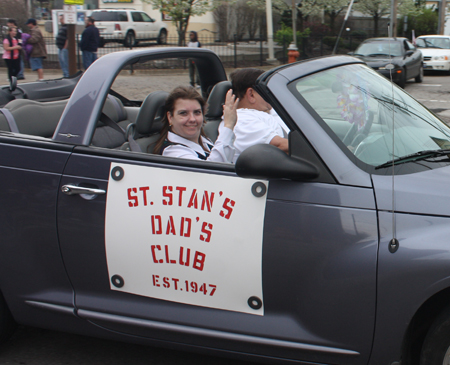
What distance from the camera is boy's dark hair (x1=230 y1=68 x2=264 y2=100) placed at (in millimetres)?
3340

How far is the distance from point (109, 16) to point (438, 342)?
27.0 metres

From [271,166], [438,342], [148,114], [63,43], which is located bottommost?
[438,342]

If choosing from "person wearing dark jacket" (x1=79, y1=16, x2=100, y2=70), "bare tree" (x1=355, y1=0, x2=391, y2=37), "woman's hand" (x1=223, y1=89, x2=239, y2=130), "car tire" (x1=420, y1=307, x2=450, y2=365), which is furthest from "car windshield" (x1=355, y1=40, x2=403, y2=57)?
"bare tree" (x1=355, y1=0, x2=391, y2=37)

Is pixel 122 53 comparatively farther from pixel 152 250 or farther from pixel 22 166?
pixel 152 250

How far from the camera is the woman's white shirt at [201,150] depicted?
9.40ft

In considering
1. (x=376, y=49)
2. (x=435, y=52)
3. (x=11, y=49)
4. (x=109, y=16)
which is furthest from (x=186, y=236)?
(x=109, y=16)

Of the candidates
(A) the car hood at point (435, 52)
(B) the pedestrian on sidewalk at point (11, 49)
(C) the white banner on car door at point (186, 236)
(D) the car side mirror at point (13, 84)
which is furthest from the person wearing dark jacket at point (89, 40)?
(A) the car hood at point (435, 52)

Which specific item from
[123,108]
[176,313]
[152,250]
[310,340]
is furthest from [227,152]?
[123,108]

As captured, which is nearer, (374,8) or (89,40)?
(89,40)

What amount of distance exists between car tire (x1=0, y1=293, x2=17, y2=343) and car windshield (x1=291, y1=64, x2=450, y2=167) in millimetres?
1853

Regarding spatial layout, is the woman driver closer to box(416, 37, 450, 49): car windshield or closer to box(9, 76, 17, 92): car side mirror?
box(9, 76, 17, 92): car side mirror

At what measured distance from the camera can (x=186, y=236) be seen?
2.45m

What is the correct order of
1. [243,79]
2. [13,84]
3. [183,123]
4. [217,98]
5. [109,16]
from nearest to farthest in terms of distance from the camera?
1. [183,123]
2. [243,79]
3. [217,98]
4. [13,84]
5. [109,16]

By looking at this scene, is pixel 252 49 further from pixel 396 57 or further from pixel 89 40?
pixel 89 40
